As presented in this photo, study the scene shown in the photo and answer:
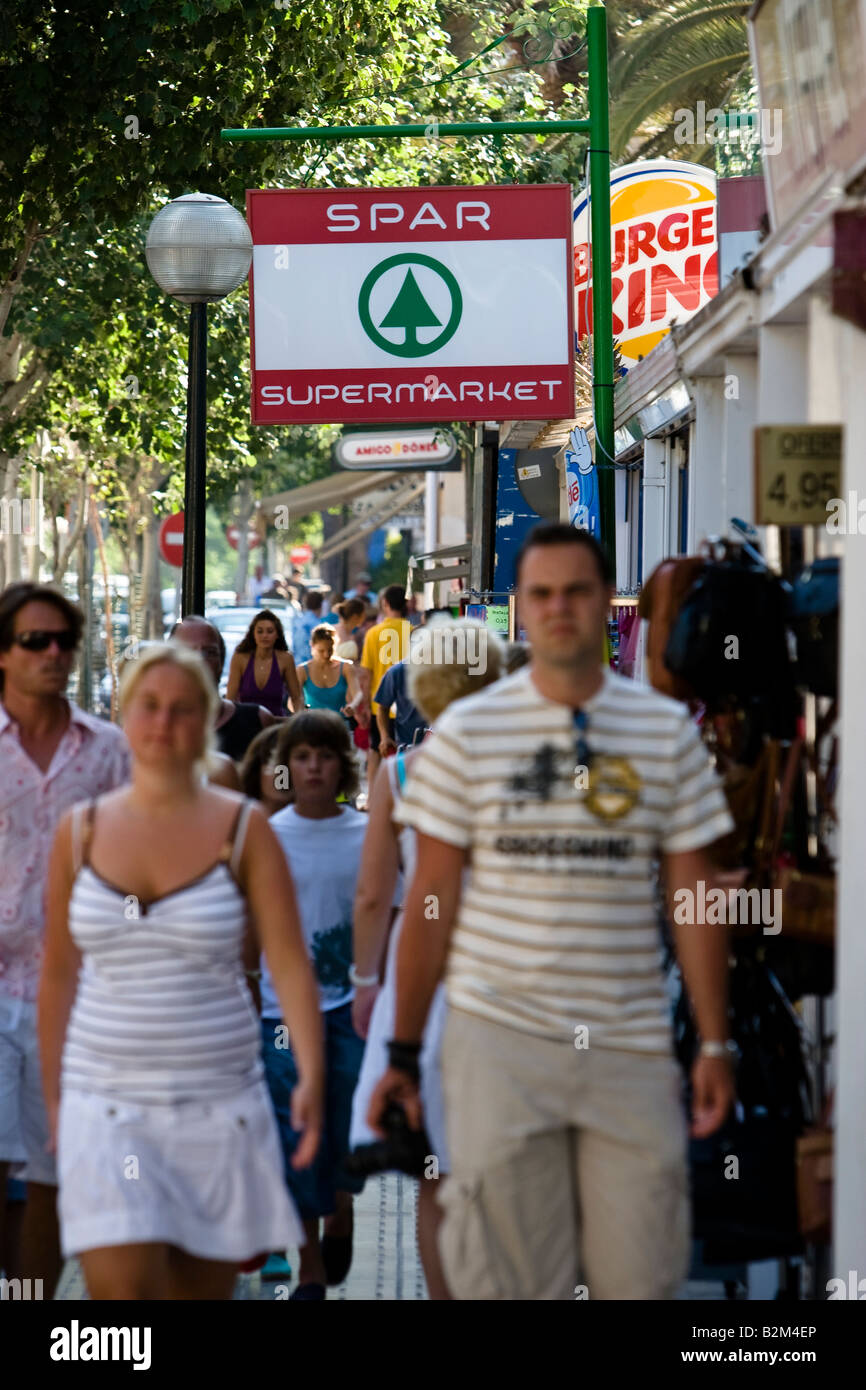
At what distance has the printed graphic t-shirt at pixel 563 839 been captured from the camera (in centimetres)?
385

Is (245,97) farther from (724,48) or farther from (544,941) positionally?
(544,941)

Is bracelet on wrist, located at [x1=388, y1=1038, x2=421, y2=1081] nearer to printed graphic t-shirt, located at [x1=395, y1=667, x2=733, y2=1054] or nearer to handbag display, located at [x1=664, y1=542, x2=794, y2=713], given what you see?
printed graphic t-shirt, located at [x1=395, y1=667, x2=733, y2=1054]

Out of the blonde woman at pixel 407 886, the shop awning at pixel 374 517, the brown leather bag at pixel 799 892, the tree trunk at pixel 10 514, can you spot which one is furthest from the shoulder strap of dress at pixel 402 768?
the shop awning at pixel 374 517

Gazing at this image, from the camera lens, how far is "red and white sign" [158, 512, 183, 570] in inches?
769

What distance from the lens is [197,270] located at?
1001 cm

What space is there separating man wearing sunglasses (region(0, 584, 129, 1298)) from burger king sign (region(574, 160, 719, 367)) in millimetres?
6980

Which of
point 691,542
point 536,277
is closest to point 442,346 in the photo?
point 536,277

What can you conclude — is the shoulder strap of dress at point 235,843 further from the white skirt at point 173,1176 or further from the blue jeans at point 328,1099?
the blue jeans at point 328,1099

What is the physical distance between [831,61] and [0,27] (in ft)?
31.3

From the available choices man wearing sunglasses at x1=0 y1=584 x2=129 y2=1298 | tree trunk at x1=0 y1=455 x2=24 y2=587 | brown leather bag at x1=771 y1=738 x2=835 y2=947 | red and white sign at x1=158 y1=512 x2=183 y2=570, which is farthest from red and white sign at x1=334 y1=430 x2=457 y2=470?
brown leather bag at x1=771 y1=738 x2=835 y2=947

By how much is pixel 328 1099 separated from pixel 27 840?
4.57 ft

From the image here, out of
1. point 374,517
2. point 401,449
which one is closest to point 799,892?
point 401,449

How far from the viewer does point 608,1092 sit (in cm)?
388

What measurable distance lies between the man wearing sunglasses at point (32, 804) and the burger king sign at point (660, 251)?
698 cm
